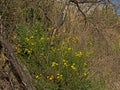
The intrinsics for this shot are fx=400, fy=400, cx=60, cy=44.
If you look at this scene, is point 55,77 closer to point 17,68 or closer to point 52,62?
Answer: point 52,62

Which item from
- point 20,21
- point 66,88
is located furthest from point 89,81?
point 20,21

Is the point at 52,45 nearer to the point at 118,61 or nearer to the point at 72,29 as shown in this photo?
the point at 72,29

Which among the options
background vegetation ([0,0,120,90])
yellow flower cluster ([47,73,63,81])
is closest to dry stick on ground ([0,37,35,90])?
background vegetation ([0,0,120,90])

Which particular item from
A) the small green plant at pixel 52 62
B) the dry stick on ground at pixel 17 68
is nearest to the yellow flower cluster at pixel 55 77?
the small green plant at pixel 52 62

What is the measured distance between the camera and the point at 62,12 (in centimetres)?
812

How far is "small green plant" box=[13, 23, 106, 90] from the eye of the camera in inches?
246

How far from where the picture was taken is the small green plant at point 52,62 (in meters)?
6.25

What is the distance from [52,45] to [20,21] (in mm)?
1277

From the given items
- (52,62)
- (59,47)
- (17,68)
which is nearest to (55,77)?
(52,62)

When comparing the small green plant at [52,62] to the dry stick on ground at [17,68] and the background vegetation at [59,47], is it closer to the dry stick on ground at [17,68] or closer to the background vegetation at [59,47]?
the background vegetation at [59,47]

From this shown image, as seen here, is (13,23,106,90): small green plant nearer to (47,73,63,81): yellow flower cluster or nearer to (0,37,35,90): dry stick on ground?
(47,73,63,81): yellow flower cluster

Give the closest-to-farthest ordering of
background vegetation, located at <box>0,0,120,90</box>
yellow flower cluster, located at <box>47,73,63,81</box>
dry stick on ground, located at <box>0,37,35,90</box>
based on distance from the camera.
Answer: dry stick on ground, located at <box>0,37,35,90</box>
yellow flower cluster, located at <box>47,73,63,81</box>
background vegetation, located at <box>0,0,120,90</box>

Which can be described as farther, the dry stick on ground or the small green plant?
the small green plant

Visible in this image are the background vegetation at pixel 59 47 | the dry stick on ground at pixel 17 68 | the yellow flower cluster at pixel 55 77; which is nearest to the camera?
the dry stick on ground at pixel 17 68
